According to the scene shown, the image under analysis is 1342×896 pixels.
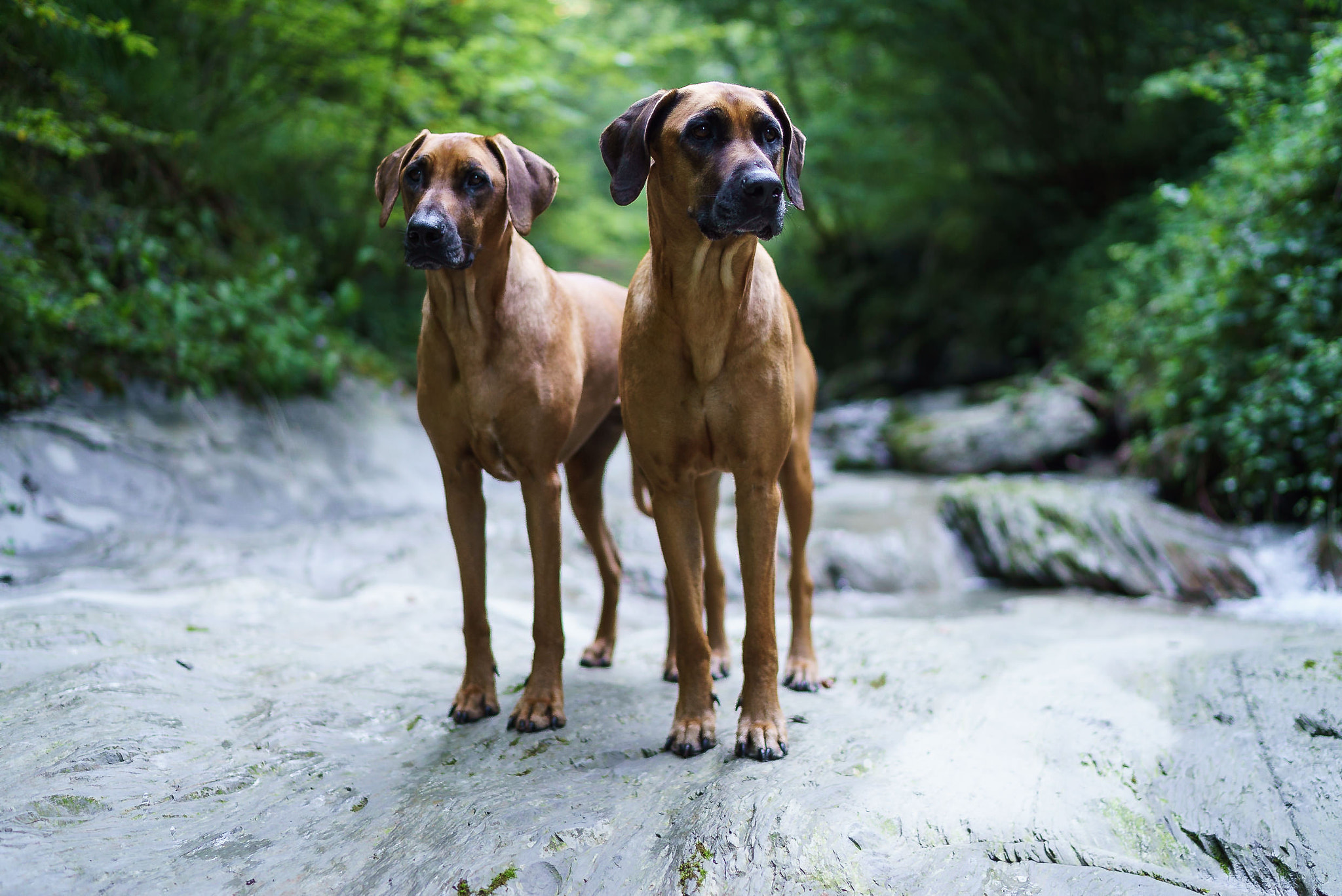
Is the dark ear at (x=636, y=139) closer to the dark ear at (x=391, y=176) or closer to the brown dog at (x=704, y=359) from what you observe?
the brown dog at (x=704, y=359)

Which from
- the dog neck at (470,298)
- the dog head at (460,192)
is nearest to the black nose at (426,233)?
the dog head at (460,192)

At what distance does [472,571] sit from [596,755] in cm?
88

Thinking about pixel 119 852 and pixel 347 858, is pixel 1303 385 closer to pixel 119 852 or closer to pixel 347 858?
pixel 347 858

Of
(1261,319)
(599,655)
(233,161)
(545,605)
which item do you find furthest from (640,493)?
(233,161)

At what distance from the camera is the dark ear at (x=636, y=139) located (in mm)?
2748

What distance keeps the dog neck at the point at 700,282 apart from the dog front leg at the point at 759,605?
1.50 ft

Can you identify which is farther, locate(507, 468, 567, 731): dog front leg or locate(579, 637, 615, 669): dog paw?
locate(579, 637, 615, 669): dog paw

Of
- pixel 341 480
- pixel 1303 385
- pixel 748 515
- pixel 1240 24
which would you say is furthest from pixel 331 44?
pixel 1240 24

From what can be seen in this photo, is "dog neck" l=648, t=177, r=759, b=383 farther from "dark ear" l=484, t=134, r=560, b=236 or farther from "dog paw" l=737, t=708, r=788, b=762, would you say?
"dog paw" l=737, t=708, r=788, b=762

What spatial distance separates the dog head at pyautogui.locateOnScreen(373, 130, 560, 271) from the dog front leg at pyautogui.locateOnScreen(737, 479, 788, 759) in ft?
4.22

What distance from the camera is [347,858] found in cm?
231

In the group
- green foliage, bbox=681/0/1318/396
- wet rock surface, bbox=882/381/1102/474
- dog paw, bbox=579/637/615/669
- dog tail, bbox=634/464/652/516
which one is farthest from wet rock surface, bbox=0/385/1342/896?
green foliage, bbox=681/0/1318/396

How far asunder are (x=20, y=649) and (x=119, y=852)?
5.14 feet

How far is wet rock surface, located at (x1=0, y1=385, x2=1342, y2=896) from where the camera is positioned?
2.27m
